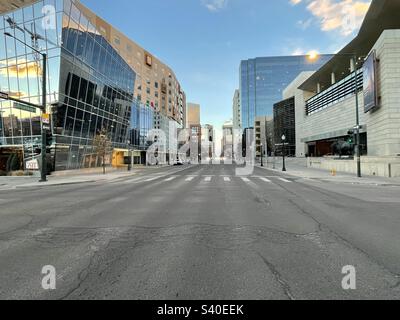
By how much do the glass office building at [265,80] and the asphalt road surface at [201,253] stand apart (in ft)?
439

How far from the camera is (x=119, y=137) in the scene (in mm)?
44000

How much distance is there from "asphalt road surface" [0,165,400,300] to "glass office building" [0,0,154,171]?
886 inches

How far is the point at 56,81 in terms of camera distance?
27.1 metres

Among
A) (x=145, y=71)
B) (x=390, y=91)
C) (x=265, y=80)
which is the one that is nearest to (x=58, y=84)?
(x=390, y=91)

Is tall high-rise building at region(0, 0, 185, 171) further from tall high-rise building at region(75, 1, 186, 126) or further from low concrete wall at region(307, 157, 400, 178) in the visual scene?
tall high-rise building at region(75, 1, 186, 126)

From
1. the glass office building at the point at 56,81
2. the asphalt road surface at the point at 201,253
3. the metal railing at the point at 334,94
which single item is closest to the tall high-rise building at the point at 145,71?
the glass office building at the point at 56,81

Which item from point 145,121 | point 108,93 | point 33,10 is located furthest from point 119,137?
point 33,10

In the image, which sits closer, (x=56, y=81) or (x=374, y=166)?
(x=374, y=166)

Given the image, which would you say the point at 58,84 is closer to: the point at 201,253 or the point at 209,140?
the point at 201,253

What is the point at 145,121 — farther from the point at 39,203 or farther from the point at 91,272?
the point at 91,272

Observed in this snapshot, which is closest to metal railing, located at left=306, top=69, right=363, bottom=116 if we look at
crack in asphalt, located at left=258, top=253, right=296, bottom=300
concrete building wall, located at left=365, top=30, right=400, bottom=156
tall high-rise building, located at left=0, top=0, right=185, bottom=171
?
concrete building wall, located at left=365, top=30, right=400, bottom=156

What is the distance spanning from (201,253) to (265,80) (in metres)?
140

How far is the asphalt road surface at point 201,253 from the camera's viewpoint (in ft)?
11.1

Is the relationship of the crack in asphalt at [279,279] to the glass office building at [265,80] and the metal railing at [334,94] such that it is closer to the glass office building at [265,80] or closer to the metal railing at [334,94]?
the metal railing at [334,94]
